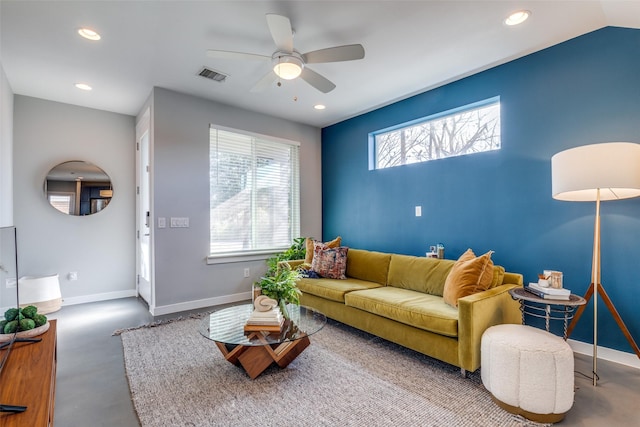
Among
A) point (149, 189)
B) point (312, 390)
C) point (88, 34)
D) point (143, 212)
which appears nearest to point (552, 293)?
point (312, 390)

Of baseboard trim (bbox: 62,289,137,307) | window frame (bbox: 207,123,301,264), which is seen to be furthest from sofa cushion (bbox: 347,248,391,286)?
baseboard trim (bbox: 62,289,137,307)

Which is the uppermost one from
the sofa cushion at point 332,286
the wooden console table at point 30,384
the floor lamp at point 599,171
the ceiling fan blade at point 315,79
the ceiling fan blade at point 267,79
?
the ceiling fan blade at point 267,79

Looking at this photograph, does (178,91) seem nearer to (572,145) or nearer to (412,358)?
(412,358)

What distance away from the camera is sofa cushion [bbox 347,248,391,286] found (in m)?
3.55

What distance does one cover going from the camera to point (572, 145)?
2666 mm

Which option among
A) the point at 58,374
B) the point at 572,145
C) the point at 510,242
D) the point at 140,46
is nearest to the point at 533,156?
the point at 572,145

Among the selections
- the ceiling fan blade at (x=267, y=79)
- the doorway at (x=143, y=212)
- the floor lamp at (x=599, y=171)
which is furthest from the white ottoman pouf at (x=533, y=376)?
the doorway at (x=143, y=212)

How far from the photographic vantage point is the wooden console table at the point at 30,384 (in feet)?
3.59

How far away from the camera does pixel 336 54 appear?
237cm

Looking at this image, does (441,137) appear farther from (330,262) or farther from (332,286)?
(332,286)

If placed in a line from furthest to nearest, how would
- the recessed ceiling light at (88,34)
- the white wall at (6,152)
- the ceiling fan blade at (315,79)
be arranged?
the white wall at (6,152), the ceiling fan blade at (315,79), the recessed ceiling light at (88,34)

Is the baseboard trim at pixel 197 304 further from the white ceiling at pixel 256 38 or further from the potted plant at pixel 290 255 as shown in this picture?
the white ceiling at pixel 256 38

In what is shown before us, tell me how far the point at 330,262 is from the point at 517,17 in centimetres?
287

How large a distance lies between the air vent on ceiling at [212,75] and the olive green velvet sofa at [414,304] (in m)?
2.39
